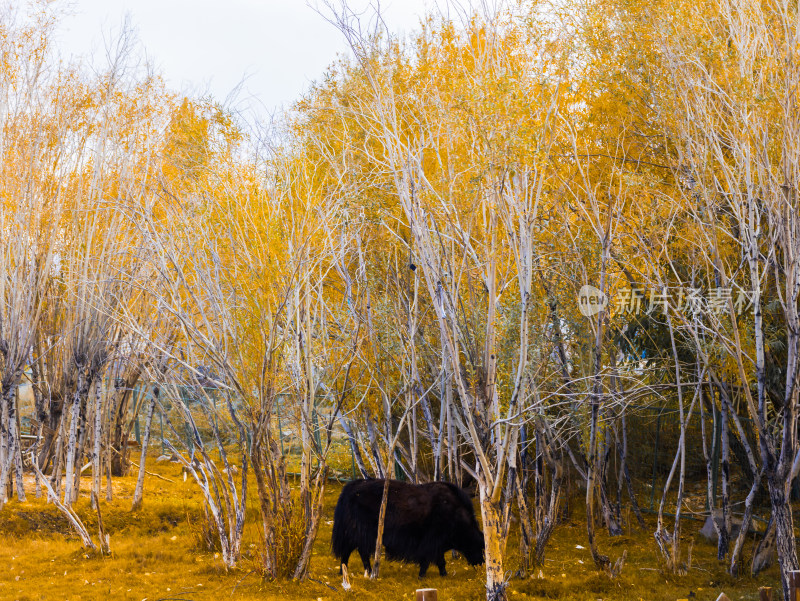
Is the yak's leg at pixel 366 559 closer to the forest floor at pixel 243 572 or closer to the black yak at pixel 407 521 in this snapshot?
the black yak at pixel 407 521

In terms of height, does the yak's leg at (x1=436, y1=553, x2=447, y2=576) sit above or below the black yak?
below

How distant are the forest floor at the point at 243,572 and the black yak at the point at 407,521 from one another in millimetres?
300

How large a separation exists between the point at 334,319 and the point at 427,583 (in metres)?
3.36

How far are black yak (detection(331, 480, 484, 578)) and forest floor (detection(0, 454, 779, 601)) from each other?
0.98 feet

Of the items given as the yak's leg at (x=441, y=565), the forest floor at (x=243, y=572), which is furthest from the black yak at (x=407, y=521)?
the forest floor at (x=243, y=572)

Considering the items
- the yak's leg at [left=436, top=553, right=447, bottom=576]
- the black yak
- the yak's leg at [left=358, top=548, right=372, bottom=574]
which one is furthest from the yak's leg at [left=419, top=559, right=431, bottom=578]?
the yak's leg at [left=358, top=548, right=372, bottom=574]

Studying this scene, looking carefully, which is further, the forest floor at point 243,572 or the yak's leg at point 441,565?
the yak's leg at point 441,565

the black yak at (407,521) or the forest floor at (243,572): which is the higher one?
the black yak at (407,521)

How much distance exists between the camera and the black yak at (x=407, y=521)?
8.38 m

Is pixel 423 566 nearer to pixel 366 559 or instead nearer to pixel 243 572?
pixel 366 559

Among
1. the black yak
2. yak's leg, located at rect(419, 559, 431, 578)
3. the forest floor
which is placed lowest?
the forest floor

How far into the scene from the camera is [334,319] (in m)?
9.67

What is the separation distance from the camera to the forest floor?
7.64 m

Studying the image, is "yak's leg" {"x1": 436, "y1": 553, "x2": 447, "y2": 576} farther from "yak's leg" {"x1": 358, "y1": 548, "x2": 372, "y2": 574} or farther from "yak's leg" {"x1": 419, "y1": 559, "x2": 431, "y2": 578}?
"yak's leg" {"x1": 358, "y1": 548, "x2": 372, "y2": 574}
